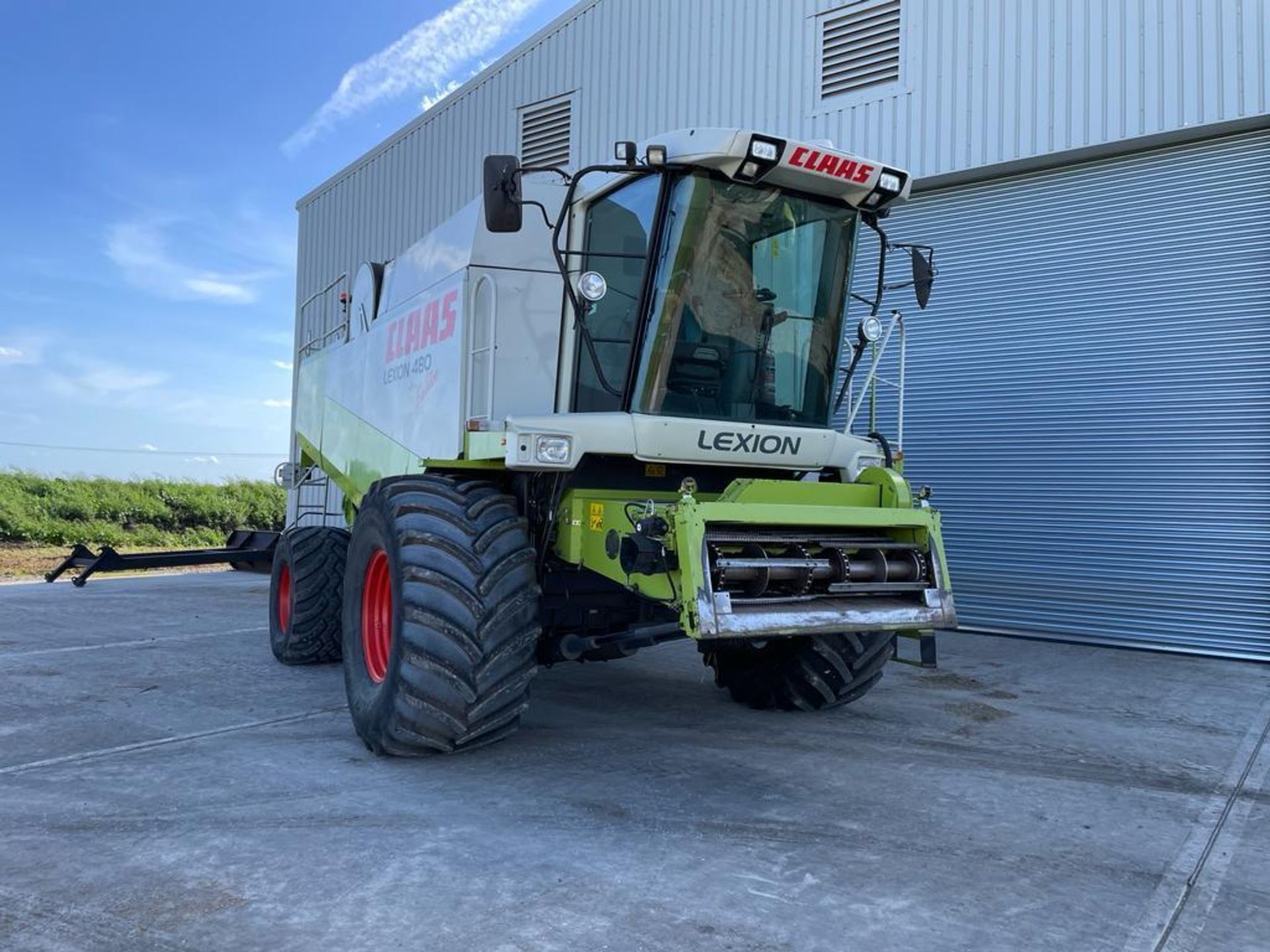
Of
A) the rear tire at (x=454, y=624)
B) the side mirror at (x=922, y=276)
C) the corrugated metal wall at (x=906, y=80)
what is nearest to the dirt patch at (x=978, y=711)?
the side mirror at (x=922, y=276)

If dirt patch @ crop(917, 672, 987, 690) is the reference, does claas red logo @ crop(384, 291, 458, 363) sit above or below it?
above

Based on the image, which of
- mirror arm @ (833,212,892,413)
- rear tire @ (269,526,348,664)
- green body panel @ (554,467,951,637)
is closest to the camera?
green body panel @ (554,467,951,637)

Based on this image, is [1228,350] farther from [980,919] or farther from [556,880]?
[556,880]

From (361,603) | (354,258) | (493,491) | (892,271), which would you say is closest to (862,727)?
(493,491)

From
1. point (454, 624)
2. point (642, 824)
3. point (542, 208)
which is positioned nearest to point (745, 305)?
point (542, 208)

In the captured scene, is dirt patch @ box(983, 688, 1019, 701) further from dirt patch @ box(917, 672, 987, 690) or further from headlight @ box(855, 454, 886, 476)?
headlight @ box(855, 454, 886, 476)

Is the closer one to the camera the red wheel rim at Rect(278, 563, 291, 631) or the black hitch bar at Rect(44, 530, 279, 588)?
the red wheel rim at Rect(278, 563, 291, 631)

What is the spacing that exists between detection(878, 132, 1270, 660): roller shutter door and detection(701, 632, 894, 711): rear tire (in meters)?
4.53

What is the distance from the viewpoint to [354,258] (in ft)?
57.5

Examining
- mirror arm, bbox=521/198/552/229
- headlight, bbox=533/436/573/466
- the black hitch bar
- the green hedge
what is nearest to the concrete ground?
headlight, bbox=533/436/573/466

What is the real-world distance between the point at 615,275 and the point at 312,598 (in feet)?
13.4

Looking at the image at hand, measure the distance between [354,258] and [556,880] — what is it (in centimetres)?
1593

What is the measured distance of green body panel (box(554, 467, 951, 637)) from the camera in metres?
→ 4.21

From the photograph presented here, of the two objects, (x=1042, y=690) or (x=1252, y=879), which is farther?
(x=1042, y=690)
